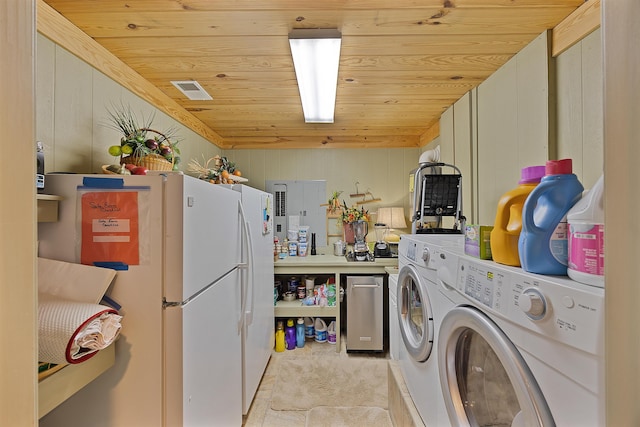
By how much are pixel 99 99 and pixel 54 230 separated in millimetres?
870

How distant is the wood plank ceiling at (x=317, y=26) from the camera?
46.8 inches

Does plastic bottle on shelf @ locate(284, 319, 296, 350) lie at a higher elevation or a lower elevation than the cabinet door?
lower

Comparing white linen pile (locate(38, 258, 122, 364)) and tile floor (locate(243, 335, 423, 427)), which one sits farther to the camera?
tile floor (locate(243, 335, 423, 427))

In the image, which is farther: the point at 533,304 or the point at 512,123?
the point at 512,123

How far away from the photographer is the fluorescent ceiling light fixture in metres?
1.31

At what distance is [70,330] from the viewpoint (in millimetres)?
762

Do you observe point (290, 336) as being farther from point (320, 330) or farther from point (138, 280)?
point (138, 280)

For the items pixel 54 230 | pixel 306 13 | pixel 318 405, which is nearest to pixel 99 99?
pixel 54 230

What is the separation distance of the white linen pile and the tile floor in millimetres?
1295

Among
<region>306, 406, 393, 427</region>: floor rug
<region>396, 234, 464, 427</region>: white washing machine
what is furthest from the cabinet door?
<region>306, 406, 393, 427</region>: floor rug

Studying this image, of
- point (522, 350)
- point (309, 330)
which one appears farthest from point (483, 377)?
point (309, 330)

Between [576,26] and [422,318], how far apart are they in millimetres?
1451

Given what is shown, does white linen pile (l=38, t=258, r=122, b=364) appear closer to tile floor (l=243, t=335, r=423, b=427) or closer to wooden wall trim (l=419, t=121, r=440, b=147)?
tile floor (l=243, t=335, r=423, b=427)

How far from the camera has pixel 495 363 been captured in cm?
79
